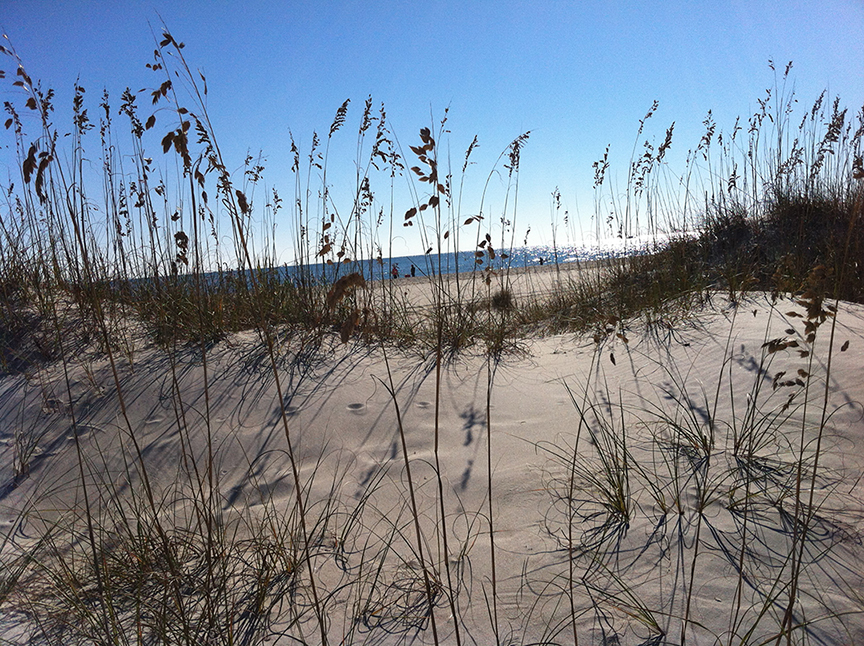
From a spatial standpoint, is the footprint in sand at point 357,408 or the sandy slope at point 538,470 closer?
the sandy slope at point 538,470

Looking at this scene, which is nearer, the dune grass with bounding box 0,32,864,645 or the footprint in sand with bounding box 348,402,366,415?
the dune grass with bounding box 0,32,864,645

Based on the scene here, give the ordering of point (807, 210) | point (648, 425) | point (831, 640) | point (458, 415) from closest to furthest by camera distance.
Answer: point (831, 640) → point (648, 425) → point (458, 415) → point (807, 210)

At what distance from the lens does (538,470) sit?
6.59 ft

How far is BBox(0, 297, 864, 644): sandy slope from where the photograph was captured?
1322mm

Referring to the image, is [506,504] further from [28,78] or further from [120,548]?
[28,78]

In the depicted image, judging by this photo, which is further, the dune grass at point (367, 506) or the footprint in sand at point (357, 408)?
the footprint in sand at point (357, 408)

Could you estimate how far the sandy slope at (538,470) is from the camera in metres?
1.32

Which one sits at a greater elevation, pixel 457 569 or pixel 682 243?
pixel 682 243

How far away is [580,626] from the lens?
1.28 m

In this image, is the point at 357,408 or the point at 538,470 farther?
the point at 357,408

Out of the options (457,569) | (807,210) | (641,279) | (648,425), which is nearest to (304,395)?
(457,569)

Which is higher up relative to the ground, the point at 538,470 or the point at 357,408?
the point at 357,408

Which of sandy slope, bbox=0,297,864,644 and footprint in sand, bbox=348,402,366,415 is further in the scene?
footprint in sand, bbox=348,402,366,415

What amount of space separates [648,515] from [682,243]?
4.22 metres
